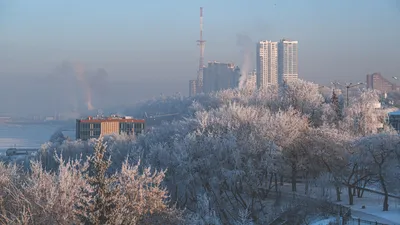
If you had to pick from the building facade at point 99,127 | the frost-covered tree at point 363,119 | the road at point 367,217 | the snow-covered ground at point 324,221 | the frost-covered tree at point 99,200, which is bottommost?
the road at point 367,217

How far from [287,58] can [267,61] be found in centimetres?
394

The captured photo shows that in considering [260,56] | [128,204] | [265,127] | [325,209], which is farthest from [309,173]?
[260,56]

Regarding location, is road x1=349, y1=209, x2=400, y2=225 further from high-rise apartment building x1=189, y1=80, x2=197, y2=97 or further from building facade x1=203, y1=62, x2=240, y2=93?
high-rise apartment building x1=189, y1=80, x2=197, y2=97

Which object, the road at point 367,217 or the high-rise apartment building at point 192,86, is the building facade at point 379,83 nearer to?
the high-rise apartment building at point 192,86

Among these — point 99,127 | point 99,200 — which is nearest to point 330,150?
point 99,200

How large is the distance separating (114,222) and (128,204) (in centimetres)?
83

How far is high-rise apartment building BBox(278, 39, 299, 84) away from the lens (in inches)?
4230

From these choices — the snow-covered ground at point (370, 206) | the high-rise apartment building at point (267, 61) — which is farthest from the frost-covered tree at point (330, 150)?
the high-rise apartment building at point (267, 61)

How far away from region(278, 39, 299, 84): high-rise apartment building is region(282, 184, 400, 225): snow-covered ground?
85796mm

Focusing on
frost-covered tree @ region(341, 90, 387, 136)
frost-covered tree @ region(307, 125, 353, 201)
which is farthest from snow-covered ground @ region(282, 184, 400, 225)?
frost-covered tree @ region(341, 90, 387, 136)

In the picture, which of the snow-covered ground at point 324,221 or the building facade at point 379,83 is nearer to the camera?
the snow-covered ground at point 324,221

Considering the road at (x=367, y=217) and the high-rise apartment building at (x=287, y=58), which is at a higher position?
the high-rise apartment building at (x=287, y=58)

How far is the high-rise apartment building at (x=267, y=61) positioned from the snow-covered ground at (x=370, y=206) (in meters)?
85.7

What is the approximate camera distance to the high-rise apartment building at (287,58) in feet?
352
